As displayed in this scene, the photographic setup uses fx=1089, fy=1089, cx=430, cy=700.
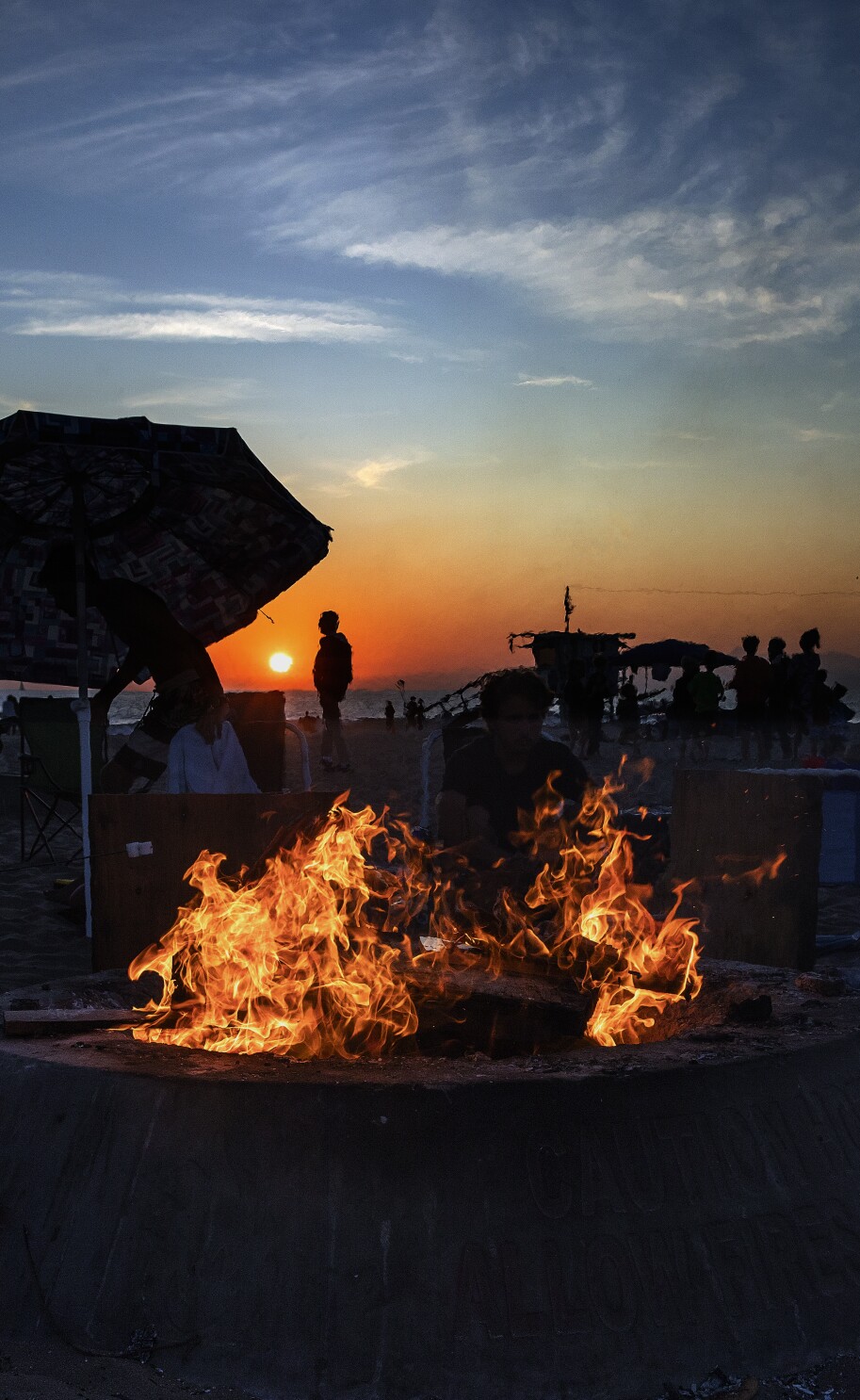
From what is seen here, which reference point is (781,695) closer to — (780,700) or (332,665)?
(780,700)

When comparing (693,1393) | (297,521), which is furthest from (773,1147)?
(297,521)

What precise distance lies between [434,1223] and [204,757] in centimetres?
421

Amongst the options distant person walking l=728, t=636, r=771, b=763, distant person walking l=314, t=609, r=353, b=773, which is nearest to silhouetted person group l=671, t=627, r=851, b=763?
distant person walking l=728, t=636, r=771, b=763

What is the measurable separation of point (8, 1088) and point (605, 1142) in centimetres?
157

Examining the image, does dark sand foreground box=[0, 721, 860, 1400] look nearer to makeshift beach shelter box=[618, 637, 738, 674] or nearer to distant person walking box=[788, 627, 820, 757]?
distant person walking box=[788, 627, 820, 757]

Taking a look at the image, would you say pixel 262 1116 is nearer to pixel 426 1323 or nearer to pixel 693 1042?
pixel 426 1323

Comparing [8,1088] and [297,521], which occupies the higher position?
[297,521]

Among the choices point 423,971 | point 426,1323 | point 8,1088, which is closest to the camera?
point 426,1323

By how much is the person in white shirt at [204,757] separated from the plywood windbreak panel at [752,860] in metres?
2.64

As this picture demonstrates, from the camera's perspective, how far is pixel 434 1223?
101 inches

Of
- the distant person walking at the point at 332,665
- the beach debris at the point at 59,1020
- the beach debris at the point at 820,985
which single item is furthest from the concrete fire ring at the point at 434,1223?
the distant person walking at the point at 332,665

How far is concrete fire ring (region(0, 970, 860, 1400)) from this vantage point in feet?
8.19

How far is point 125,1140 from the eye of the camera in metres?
2.72

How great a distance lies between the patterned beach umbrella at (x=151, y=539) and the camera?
649 centimetres
